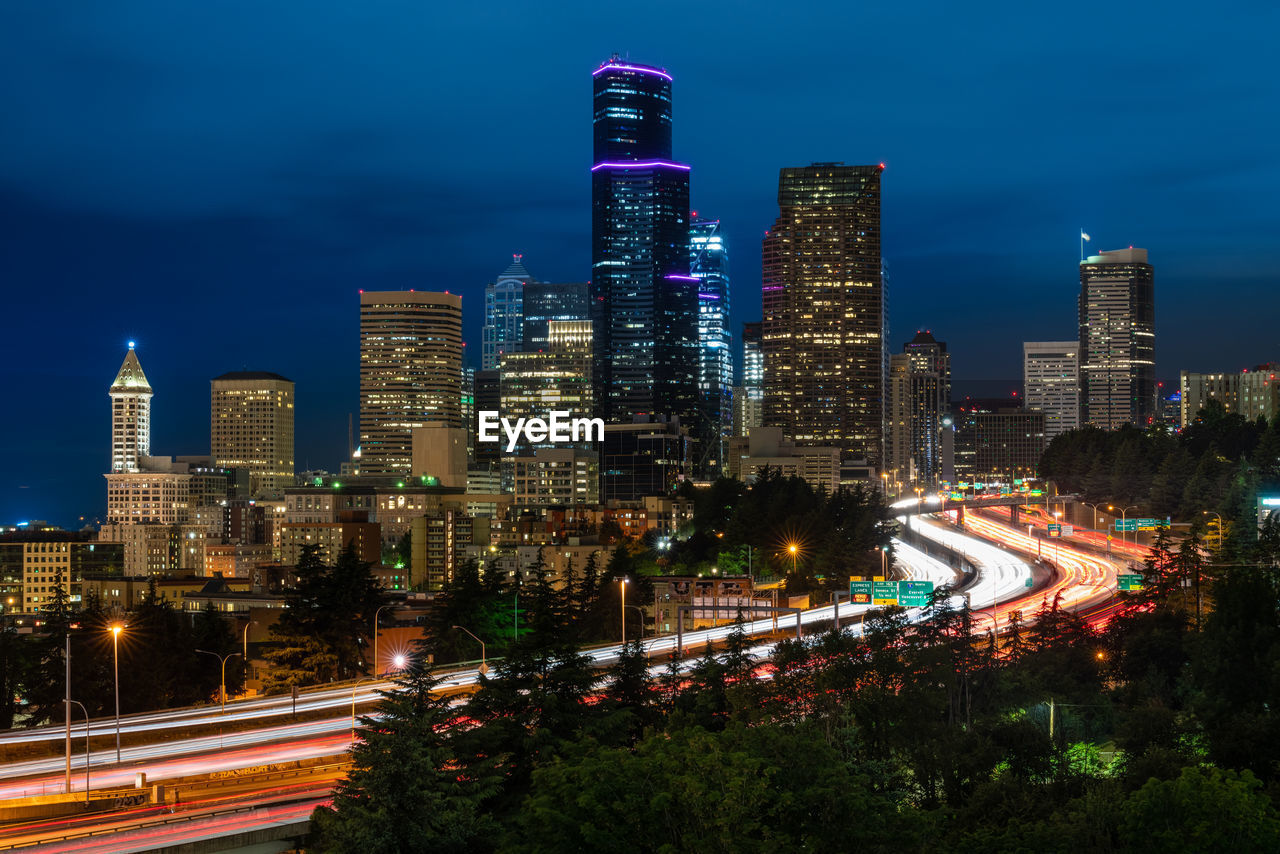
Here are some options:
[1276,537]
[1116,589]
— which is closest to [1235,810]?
[1276,537]

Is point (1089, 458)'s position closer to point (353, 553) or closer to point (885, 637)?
point (353, 553)

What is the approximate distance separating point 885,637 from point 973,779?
13.2 m

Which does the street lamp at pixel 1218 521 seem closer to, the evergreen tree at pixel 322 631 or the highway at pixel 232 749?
the highway at pixel 232 749

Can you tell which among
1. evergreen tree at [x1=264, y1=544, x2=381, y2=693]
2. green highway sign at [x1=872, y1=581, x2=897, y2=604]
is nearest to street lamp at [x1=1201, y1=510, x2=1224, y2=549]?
green highway sign at [x1=872, y1=581, x2=897, y2=604]

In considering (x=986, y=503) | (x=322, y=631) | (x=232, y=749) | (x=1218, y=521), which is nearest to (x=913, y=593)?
(x=232, y=749)

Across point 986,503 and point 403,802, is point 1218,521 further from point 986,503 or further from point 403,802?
point 403,802

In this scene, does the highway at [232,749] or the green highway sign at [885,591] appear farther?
the green highway sign at [885,591]

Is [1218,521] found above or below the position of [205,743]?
above

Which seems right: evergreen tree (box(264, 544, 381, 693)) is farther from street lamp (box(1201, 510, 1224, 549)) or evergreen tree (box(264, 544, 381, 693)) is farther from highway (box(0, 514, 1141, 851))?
street lamp (box(1201, 510, 1224, 549))

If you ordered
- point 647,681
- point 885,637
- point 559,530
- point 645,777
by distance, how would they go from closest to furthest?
point 645,777 → point 647,681 → point 885,637 → point 559,530

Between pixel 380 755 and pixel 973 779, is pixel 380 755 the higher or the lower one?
the higher one

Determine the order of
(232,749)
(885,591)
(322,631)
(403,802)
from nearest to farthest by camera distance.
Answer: (403,802) < (232,749) < (885,591) < (322,631)

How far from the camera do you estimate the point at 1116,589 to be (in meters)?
91.9

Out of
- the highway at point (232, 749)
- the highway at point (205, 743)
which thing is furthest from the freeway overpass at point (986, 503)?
the highway at point (205, 743)
